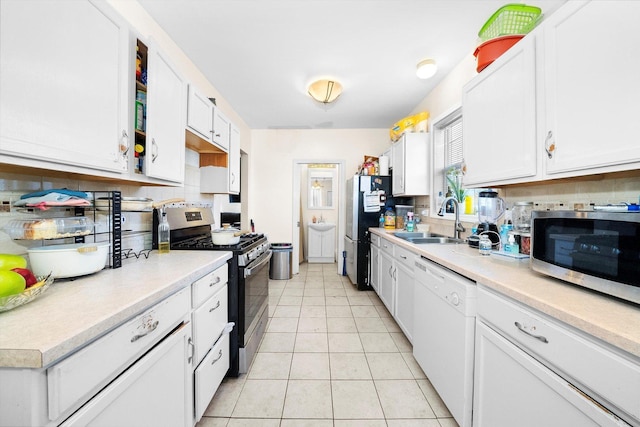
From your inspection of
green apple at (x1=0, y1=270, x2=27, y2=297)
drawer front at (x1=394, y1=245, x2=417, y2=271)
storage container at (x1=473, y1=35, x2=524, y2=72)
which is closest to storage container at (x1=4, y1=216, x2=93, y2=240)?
green apple at (x1=0, y1=270, x2=27, y2=297)

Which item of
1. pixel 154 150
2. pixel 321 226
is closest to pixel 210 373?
pixel 154 150

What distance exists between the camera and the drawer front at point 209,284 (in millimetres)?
1225

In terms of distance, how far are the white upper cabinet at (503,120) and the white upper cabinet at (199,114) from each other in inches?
78.5

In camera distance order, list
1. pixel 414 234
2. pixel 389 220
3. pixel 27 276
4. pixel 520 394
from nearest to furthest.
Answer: pixel 27 276 → pixel 520 394 → pixel 414 234 → pixel 389 220

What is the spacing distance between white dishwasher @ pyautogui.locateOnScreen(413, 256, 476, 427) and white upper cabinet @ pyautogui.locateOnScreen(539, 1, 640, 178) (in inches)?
28.0

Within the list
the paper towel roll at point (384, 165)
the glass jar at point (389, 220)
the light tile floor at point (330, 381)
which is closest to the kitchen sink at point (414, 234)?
the glass jar at point (389, 220)

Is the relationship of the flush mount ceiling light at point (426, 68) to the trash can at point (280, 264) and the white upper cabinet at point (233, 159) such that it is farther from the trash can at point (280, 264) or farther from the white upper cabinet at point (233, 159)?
the trash can at point (280, 264)

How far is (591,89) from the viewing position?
3.15ft

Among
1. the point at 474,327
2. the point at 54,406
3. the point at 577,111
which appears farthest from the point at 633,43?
the point at 54,406

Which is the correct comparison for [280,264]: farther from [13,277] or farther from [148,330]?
[13,277]

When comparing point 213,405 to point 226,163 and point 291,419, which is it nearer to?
point 291,419

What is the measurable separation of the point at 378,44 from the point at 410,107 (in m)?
1.52

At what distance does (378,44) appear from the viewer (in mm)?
2094

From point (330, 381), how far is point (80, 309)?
1529 millimetres
